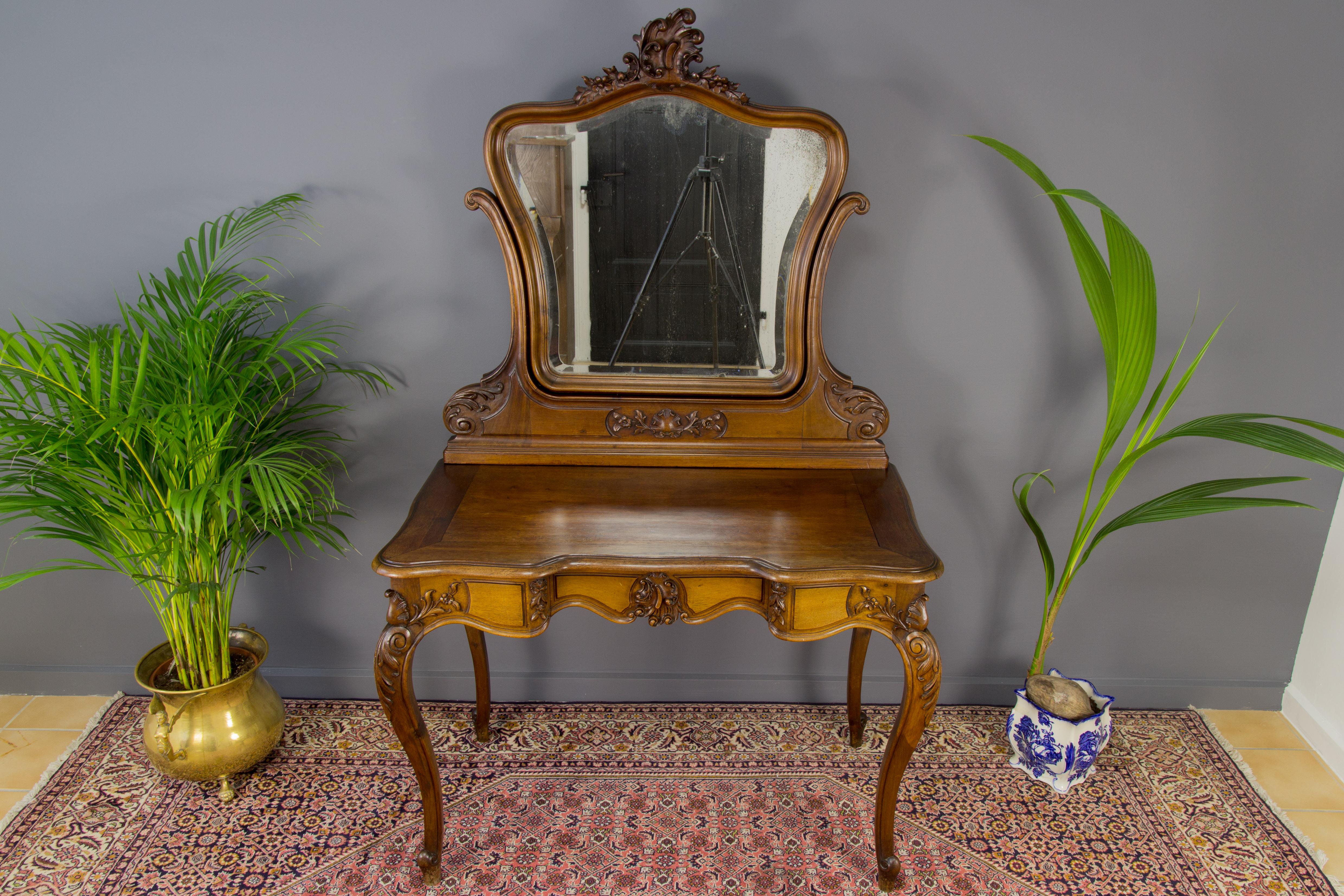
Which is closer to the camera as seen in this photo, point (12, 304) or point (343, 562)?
point (12, 304)

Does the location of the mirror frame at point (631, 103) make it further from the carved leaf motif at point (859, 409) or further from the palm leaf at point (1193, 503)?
the palm leaf at point (1193, 503)

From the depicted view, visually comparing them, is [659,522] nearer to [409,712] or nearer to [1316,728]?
[409,712]

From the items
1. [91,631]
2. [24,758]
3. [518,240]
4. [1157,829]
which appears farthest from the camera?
[91,631]

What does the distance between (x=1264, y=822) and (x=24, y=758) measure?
11.2 ft

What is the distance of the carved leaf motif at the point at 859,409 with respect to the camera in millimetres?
2125

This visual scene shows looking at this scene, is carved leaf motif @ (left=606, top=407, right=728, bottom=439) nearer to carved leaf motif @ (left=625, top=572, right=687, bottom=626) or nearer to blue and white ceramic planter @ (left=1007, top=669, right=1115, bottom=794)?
carved leaf motif @ (left=625, top=572, right=687, bottom=626)

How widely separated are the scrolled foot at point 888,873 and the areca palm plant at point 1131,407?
0.76 m

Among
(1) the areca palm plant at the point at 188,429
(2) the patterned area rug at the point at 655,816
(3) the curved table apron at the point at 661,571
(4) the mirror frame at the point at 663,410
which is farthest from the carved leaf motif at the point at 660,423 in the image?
(2) the patterned area rug at the point at 655,816

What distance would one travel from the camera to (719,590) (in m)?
1.78

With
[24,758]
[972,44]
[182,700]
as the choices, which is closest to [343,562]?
[182,700]

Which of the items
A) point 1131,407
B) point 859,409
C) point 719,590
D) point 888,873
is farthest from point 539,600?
point 1131,407

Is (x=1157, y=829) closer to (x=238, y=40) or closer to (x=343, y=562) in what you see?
(x=343, y=562)

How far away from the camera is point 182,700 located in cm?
215

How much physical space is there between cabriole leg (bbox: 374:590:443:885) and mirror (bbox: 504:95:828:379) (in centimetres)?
74
